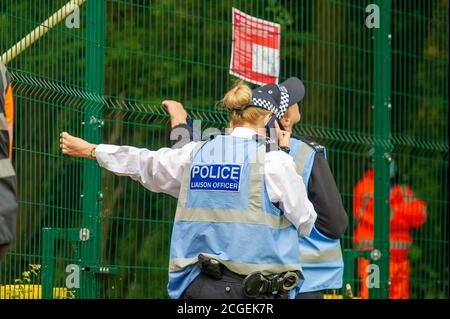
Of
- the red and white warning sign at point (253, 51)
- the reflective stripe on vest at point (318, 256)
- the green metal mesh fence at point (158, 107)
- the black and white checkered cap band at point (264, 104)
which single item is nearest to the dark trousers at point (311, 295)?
the reflective stripe on vest at point (318, 256)

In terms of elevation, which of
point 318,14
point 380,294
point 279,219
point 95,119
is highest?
point 318,14

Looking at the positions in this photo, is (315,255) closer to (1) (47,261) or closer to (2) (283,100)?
(2) (283,100)

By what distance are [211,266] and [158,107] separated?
2.52 m

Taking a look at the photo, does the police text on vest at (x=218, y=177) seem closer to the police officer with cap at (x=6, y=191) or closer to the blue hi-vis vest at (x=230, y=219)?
the blue hi-vis vest at (x=230, y=219)

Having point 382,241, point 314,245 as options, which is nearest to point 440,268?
point 382,241

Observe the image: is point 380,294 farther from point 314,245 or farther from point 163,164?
point 163,164

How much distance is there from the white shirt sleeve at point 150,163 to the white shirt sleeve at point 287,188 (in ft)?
1.69

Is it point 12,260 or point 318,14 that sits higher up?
point 318,14

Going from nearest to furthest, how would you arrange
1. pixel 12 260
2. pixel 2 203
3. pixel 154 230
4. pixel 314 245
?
1. pixel 2 203
2. pixel 314 245
3. pixel 12 260
4. pixel 154 230

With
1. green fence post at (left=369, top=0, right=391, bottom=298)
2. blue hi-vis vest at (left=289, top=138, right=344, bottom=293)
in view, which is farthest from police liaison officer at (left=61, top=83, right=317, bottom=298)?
green fence post at (left=369, top=0, right=391, bottom=298)

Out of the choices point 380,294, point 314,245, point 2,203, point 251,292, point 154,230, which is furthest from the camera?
point 380,294

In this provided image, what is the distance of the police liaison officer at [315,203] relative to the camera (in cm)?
778

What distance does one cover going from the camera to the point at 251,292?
7137mm

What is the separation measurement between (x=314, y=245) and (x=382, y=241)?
2.81 metres
